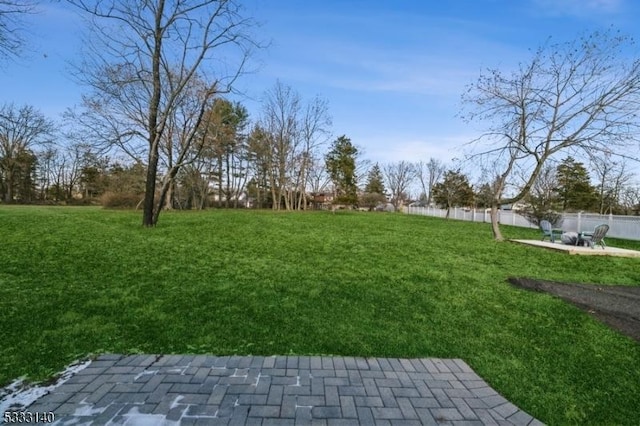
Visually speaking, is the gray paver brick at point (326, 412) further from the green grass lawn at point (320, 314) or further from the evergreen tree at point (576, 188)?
the evergreen tree at point (576, 188)

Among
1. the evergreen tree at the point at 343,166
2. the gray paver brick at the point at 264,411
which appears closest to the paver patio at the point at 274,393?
the gray paver brick at the point at 264,411

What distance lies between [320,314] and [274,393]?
1.77 m

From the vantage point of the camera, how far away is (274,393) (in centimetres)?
250

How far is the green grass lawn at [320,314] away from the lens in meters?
2.99

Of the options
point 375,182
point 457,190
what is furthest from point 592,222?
point 375,182

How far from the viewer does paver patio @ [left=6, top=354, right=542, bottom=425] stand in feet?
7.31

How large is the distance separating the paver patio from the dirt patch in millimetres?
2538

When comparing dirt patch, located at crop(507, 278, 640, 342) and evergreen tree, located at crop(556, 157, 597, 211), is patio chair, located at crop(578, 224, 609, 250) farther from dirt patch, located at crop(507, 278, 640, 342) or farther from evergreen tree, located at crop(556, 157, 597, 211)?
evergreen tree, located at crop(556, 157, 597, 211)

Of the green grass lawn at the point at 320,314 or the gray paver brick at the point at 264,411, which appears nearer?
the gray paver brick at the point at 264,411

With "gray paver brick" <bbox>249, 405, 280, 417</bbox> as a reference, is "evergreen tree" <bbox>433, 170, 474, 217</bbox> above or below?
above

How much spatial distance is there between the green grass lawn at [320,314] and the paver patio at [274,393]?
0.23 metres

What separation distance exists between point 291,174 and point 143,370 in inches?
1258

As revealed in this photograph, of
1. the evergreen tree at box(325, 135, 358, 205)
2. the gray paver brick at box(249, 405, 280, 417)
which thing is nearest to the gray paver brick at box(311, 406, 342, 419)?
the gray paver brick at box(249, 405, 280, 417)

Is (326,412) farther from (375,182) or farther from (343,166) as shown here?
(375,182)
